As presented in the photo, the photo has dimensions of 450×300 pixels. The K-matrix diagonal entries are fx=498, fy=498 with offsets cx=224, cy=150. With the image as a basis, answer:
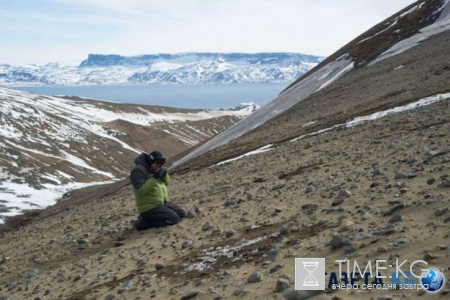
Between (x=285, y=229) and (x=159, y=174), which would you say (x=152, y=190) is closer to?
(x=159, y=174)

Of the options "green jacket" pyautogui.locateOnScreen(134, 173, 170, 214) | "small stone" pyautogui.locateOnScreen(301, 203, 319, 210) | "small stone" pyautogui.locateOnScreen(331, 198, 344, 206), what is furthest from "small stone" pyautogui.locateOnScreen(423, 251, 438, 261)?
"green jacket" pyautogui.locateOnScreen(134, 173, 170, 214)

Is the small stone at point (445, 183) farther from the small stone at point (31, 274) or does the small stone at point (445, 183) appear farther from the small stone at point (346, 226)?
the small stone at point (31, 274)

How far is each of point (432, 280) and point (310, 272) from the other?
79.6 inches

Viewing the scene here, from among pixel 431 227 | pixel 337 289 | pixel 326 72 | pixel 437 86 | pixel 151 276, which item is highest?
pixel 326 72

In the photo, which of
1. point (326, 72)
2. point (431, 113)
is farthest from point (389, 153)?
point (326, 72)

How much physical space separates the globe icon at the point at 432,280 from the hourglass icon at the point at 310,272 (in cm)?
158

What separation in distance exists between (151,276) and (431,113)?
48.7ft

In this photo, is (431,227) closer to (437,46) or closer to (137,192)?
(137,192)

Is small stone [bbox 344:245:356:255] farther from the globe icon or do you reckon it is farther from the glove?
the glove

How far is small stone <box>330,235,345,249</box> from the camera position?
884 cm

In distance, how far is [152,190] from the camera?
14.2 metres

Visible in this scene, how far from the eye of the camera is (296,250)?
9.38 metres

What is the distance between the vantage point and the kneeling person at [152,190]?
46.1 feet

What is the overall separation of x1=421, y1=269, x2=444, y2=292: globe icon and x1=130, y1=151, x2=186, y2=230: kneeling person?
849 centimetres
